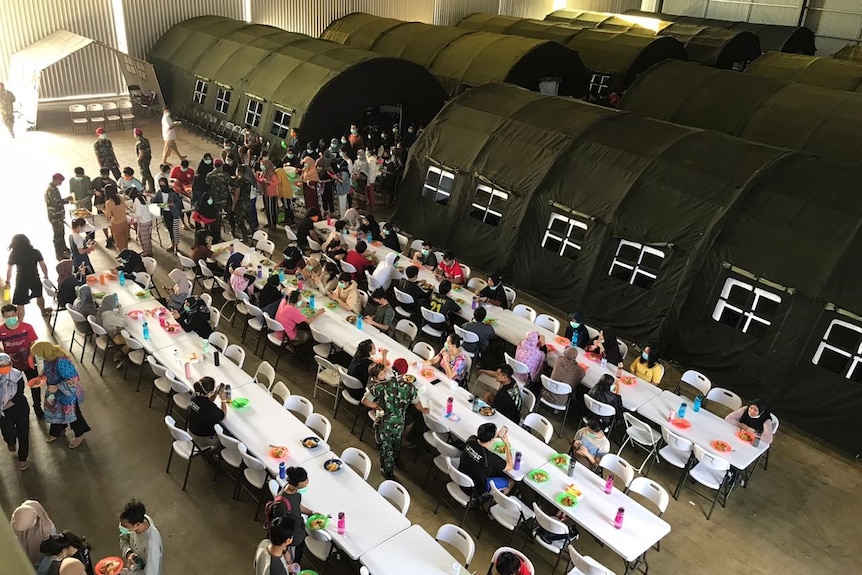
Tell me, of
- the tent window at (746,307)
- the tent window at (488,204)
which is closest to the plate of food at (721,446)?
the tent window at (746,307)

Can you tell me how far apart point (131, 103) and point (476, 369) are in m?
17.7

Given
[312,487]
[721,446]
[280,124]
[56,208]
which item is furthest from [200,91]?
[721,446]

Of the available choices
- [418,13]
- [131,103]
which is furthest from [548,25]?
[131,103]

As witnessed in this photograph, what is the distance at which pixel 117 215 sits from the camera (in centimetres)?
1184

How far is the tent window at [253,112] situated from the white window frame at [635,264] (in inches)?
455

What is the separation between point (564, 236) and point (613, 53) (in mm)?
14535

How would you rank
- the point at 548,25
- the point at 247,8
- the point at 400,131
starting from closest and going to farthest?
the point at 400,131 < the point at 247,8 < the point at 548,25

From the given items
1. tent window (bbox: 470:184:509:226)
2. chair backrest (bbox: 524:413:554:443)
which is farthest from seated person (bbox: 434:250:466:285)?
chair backrest (bbox: 524:413:554:443)

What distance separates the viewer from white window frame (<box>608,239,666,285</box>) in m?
10.7

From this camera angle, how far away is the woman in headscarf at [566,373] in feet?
27.7

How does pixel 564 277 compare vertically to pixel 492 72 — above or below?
below

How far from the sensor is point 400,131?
19703 millimetres

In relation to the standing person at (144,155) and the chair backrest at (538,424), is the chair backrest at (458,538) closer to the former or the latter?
the chair backrest at (538,424)

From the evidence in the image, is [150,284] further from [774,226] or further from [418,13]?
[418,13]
